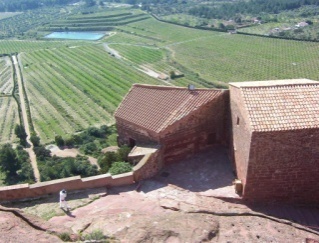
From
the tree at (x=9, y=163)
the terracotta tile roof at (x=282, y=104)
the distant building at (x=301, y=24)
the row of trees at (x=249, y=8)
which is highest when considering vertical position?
the terracotta tile roof at (x=282, y=104)

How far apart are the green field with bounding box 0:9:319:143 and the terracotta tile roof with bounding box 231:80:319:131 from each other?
40818 millimetres

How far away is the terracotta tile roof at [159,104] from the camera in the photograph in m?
20.7

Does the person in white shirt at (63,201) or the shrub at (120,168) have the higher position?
the person in white shirt at (63,201)

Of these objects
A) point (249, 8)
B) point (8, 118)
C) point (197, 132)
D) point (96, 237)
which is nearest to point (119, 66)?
point (8, 118)

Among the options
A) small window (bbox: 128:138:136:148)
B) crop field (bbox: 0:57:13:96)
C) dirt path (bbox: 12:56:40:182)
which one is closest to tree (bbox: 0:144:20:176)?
dirt path (bbox: 12:56:40:182)

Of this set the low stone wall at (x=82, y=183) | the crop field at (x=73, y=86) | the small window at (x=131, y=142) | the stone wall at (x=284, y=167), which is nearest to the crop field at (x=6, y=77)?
the crop field at (x=73, y=86)

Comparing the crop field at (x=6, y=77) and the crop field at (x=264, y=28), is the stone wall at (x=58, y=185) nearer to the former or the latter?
the crop field at (x=6, y=77)

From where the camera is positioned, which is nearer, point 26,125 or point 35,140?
point 35,140

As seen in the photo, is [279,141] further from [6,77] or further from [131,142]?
[6,77]

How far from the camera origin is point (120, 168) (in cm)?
1931

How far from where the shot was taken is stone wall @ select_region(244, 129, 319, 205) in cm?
1625

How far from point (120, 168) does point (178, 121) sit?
13.1 feet

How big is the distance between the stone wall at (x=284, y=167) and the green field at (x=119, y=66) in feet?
135

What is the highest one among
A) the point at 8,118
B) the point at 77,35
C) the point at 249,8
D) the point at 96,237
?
the point at 96,237
